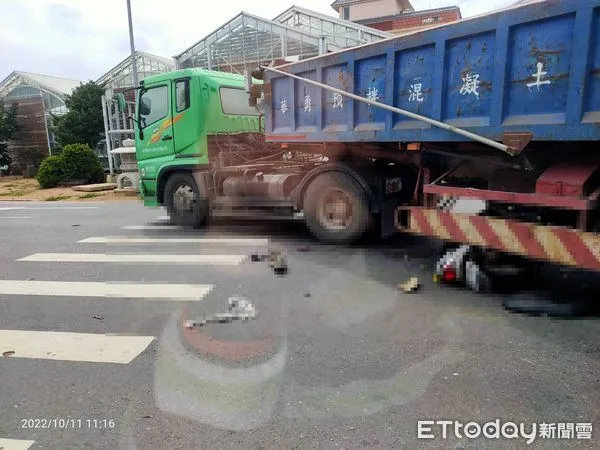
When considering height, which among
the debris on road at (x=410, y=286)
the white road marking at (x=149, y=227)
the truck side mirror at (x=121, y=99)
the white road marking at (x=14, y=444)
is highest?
the truck side mirror at (x=121, y=99)

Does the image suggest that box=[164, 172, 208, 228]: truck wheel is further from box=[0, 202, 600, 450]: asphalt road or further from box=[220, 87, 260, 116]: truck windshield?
box=[0, 202, 600, 450]: asphalt road

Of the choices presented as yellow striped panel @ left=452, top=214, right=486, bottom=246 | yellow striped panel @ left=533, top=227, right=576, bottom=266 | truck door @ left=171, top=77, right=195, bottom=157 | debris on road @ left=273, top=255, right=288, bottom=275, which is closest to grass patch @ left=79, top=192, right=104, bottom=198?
truck door @ left=171, top=77, right=195, bottom=157

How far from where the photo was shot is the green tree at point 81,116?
23172mm

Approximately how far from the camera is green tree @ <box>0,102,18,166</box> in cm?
2531

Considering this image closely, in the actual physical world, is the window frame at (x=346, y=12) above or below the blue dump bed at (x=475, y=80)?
above

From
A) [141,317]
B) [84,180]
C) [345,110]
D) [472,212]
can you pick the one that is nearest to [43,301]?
[141,317]

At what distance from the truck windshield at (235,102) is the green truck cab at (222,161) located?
0.7 inches

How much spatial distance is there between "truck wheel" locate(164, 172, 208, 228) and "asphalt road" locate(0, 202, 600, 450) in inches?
96.1

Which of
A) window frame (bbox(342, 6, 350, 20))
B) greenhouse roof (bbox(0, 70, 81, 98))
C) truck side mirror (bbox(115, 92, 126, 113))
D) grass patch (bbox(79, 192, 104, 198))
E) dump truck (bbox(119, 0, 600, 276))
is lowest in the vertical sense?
grass patch (bbox(79, 192, 104, 198))

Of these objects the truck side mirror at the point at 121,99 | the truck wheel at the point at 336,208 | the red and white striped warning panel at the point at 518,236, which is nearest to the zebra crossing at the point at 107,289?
the truck wheel at the point at 336,208

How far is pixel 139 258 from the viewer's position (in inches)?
247

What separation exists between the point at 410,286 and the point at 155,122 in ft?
17.9

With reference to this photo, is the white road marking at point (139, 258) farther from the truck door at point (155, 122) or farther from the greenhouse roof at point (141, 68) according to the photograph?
the greenhouse roof at point (141, 68)

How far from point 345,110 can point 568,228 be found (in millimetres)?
2945
